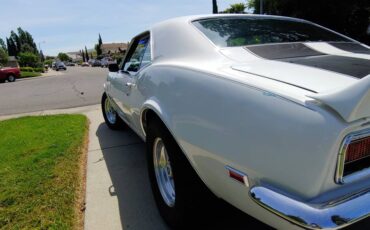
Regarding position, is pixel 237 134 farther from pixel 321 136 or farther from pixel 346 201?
pixel 346 201

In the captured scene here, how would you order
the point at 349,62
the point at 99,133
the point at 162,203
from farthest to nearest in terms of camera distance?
the point at 99,133, the point at 162,203, the point at 349,62

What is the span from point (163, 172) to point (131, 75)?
1.23 meters

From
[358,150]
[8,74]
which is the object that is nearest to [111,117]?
[358,150]

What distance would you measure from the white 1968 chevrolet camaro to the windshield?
0.01m

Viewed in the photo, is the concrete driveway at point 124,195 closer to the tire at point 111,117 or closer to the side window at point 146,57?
the tire at point 111,117

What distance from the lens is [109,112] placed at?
590cm

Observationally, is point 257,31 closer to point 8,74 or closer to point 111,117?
point 111,117

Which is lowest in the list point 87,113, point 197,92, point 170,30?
point 87,113

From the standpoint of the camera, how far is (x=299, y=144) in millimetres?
1485

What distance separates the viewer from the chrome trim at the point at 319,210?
143 centimetres

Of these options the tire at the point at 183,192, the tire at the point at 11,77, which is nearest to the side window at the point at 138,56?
the tire at the point at 183,192

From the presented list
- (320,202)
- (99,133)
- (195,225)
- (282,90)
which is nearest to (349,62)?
(282,90)

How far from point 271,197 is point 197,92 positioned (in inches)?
30.4

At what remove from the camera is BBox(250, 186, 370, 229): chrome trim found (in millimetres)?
1429
